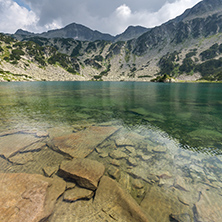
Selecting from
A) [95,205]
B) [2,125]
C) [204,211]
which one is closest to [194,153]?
[204,211]

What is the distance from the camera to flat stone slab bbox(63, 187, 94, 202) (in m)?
5.98

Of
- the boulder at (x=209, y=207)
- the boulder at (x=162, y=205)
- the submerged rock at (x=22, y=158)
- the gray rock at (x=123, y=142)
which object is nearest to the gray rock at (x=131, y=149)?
the gray rock at (x=123, y=142)

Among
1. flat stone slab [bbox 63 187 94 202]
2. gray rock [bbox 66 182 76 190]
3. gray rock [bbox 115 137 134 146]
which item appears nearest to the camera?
flat stone slab [bbox 63 187 94 202]

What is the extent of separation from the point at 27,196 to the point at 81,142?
20.7 feet

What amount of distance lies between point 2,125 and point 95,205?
18035 millimetres

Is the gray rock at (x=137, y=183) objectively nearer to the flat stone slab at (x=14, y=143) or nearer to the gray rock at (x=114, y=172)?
the gray rock at (x=114, y=172)

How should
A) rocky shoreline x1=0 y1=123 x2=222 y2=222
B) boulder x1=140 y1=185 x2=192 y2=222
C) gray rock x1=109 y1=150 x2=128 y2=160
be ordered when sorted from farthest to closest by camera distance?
1. gray rock x1=109 y1=150 x2=128 y2=160
2. boulder x1=140 y1=185 x2=192 y2=222
3. rocky shoreline x1=0 y1=123 x2=222 y2=222

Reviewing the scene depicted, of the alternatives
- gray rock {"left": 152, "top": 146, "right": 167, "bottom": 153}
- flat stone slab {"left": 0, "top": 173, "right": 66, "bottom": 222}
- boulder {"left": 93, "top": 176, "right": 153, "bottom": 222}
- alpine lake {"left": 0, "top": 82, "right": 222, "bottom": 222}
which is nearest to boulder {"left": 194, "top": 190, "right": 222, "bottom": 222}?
alpine lake {"left": 0, "top": 82, "right": 222, "bottom": 222}

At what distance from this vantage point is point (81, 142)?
11.8 metres

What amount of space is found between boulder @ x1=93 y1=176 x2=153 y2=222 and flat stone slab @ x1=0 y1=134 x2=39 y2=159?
26.9 ft

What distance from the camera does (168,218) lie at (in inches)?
216

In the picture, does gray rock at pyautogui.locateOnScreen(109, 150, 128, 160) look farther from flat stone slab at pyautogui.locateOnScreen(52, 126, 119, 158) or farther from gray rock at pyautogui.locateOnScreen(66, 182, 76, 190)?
gray rock at pyautogui.locateOnScreen(66, 182, 76, 190)

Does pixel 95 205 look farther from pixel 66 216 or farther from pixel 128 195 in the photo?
pixel 128 195

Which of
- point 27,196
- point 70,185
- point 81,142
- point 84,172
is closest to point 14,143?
point 81,142
